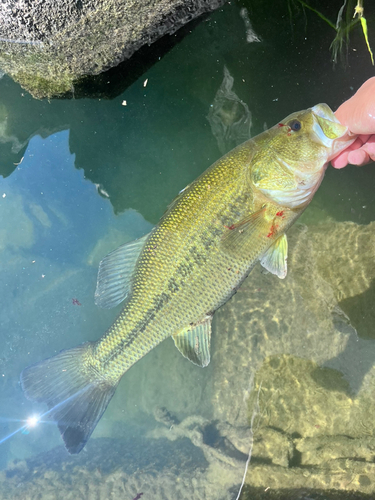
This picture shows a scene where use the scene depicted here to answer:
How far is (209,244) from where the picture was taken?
2207 millimetres

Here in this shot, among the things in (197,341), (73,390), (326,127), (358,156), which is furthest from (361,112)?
(73,390)

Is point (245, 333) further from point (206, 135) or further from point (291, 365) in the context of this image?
point (206, 135)

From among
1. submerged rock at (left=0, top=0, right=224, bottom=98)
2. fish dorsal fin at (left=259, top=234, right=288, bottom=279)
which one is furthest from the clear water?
fish dorsal fin at (left=259, top=234, right=288, bottom=279)

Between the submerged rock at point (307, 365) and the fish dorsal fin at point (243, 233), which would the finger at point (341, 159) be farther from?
the submerged rock at point (307, 365)

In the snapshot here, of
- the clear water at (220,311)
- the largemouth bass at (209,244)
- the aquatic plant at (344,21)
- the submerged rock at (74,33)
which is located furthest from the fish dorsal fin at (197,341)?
the aquatic plant at (344,21)

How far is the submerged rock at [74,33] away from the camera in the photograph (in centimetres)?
275

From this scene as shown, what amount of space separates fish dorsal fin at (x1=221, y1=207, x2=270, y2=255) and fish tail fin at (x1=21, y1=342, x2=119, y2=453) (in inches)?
53.0


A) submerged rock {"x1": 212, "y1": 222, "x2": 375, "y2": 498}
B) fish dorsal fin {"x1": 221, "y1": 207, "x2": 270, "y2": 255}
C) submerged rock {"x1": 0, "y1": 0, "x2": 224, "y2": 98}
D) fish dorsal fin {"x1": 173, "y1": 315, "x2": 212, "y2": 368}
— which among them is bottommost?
submerged rock {"x1": 212, "y1": 222, "x2": 375, "y2": 498}

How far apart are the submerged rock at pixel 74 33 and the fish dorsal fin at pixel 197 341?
279 cm

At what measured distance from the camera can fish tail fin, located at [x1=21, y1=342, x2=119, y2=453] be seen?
2461 mm

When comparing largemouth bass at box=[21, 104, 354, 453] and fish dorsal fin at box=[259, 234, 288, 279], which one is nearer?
largemouth bass at box=[21, 104, 354, 453]

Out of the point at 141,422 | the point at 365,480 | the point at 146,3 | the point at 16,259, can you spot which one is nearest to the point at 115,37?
the point at 146,3

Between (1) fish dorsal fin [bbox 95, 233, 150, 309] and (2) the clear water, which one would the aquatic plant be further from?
(1) fish dorsal fin [bbox 95, 233, 150, 309]

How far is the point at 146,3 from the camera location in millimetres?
2893
